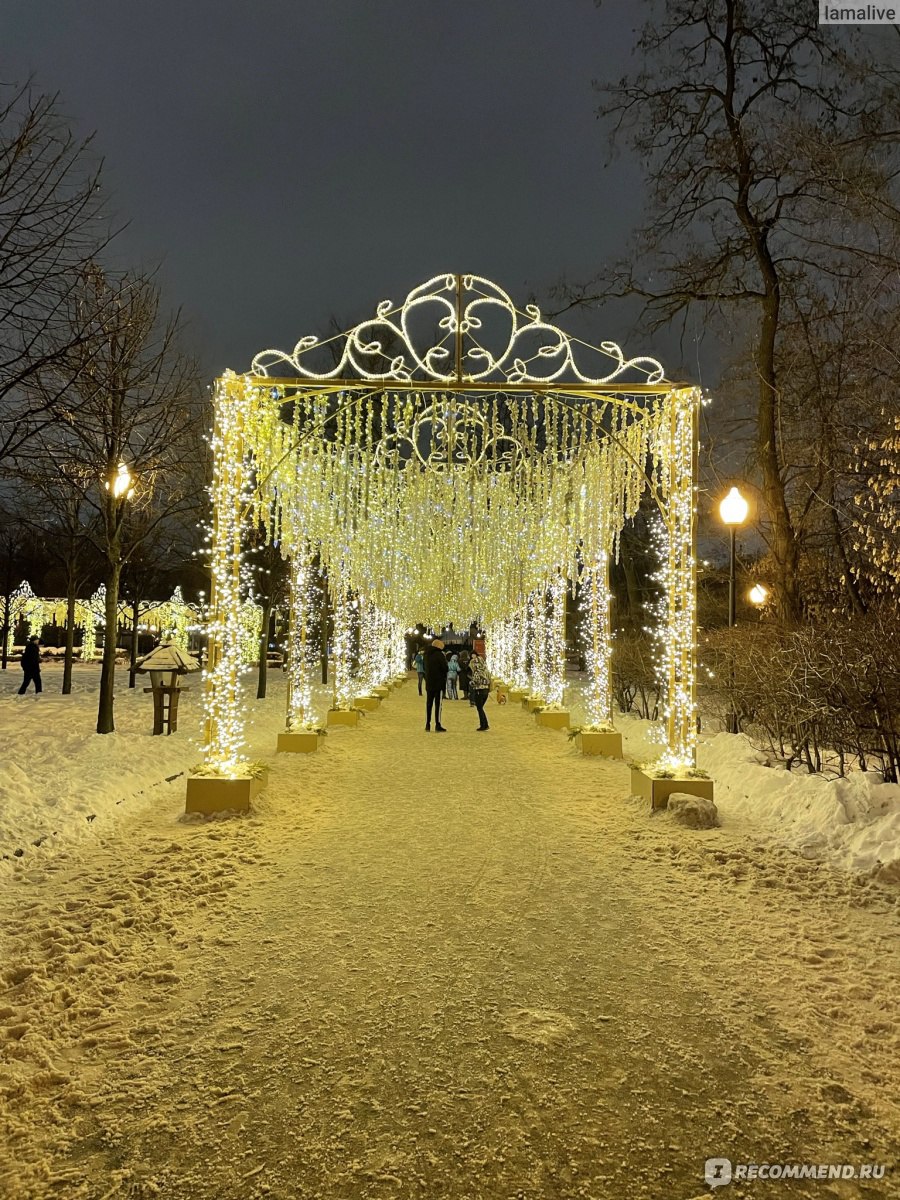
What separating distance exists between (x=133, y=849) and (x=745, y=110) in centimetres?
1459

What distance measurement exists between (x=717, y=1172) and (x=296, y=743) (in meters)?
8.55

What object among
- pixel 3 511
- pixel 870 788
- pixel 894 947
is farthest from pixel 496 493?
pixel 3 511

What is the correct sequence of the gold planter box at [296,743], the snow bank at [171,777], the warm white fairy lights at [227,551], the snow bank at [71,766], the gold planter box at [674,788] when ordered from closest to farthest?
the snow bank at [171,777]
the snow bank at [71,766]
the gold planter box at [674,788]
the warm white fairy lights at [227,551]
the gold planter box at [296,743]

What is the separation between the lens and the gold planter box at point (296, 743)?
10.1 metres

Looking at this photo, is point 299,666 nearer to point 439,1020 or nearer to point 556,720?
point 556,720

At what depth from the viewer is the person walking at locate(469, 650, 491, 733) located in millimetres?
13664

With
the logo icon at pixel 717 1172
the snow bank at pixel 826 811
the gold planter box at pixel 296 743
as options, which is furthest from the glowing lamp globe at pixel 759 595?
the logo icon at pixel 717 1172

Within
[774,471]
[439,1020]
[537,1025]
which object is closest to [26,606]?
[774,471]

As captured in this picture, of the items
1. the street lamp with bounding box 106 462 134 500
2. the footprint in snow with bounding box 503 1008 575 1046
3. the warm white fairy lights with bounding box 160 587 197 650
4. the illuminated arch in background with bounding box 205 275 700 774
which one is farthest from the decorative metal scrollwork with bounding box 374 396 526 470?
the warm white fairy lights with bounding box 160 587 197 650

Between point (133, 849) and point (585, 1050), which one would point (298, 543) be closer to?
point (133, 849)

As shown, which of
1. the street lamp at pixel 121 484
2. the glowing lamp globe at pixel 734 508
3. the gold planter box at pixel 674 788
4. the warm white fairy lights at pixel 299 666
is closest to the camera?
the gold planter box at pixel 674 788

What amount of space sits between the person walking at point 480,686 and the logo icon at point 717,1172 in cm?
1133

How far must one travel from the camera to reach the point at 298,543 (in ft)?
34.6

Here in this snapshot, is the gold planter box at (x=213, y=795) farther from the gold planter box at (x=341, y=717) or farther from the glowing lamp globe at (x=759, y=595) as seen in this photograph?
the glowing lamp globe at (x=759, y=595)
